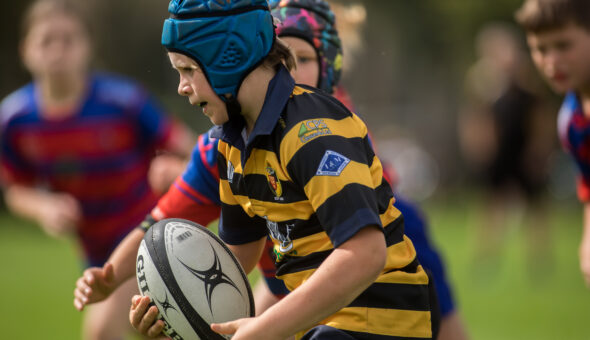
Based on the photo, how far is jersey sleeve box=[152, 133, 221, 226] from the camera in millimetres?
3283

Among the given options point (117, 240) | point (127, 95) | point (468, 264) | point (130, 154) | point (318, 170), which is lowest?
point (468, 264)

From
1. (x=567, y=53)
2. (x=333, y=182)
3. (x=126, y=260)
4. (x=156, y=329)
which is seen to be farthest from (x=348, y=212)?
(x=567, y=53)

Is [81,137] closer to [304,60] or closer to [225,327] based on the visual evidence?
[304,60]

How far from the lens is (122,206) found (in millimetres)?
5754

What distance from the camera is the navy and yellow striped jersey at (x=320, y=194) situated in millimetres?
2355

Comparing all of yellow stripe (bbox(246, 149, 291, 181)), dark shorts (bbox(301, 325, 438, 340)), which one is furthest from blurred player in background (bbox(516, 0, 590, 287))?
yellow stripe (bbox(246, 149, 291, 181))

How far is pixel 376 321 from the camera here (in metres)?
2.62

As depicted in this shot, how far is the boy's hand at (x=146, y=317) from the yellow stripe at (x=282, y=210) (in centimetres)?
51

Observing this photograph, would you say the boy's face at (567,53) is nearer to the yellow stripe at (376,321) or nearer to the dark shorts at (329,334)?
the yellow stripe at (376,321)

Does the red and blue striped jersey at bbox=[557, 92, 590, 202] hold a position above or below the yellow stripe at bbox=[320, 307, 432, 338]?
below

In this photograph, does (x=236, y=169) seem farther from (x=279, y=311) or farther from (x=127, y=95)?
(x=127, y=95)

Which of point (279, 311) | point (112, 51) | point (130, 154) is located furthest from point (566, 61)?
point (112, 51)

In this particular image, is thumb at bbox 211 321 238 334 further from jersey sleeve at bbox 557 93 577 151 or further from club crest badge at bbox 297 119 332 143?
jersey sleeve at bbox 557 93 577 151

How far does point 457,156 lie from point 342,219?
1870 centimetres
